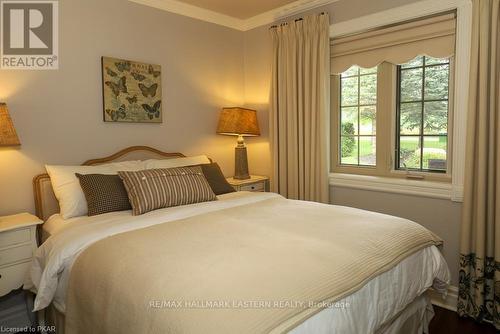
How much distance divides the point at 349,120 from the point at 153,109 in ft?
5.98

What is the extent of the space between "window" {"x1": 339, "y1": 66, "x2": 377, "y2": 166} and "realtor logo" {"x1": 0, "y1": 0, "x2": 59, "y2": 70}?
2.46 metres

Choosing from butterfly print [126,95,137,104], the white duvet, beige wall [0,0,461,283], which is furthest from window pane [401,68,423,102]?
butterfly print [126,95,137,104]

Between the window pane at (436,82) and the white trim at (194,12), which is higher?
the white trim at (194,12)

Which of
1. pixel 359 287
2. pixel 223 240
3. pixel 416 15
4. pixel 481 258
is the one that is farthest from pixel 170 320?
pixel 416 15

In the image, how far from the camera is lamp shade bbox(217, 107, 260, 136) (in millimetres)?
Answer: 3494

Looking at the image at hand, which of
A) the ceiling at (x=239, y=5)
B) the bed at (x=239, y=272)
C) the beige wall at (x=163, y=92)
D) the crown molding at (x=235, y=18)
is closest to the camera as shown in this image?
the bed at (x=239, y=272)

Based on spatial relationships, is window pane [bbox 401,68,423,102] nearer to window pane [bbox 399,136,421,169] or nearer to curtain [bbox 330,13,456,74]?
curtain [bbox 330,13,456,74]

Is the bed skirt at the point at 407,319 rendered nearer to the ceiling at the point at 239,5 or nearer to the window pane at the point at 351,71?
the window pane at the point at 351,71

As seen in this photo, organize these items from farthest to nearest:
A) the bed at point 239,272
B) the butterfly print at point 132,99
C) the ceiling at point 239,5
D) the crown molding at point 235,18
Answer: the ceiling at point 239,5
the crown molding at point 235,18
the butterfly print at point 132,99
the bed at point 239,272

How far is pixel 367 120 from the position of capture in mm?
3152

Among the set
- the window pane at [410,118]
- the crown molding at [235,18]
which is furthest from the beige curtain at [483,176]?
the crown molding at [235,18]

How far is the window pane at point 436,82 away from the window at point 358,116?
0.43m

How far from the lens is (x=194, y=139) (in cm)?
353

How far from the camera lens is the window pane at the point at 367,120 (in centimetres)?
310
